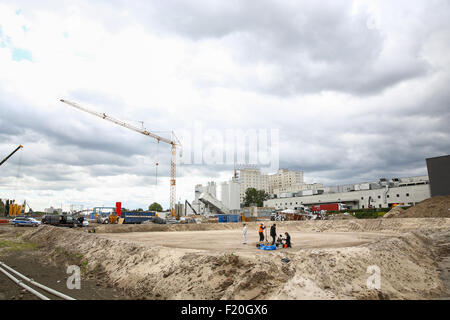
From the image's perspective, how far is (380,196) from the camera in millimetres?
90562

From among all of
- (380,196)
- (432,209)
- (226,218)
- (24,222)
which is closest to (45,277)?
(24,222)

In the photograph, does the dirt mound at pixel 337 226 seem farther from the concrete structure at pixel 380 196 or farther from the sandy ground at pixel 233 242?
the concrete structure at pixel 380 196

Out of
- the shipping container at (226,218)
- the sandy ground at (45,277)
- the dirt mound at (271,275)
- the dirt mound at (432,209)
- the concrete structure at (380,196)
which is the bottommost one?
the sandy ground at (45,277)

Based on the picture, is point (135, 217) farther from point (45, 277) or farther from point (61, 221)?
point (45, 277)

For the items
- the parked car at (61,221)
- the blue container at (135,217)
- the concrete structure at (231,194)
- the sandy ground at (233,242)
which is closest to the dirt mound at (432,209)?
the sandy ground at (233,242)

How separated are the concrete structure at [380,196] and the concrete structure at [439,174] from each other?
23.5 metres

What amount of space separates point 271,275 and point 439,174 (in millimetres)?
63388

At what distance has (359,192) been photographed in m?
98.1

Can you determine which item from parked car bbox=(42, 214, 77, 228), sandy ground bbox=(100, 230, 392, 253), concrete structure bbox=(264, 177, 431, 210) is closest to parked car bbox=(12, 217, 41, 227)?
parked car bbox=(42, 214, 77, 228)

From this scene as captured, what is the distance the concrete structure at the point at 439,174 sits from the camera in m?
56.9

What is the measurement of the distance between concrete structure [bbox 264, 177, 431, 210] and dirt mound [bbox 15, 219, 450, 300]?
3056 inches

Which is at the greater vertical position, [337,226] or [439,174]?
[439,174]
